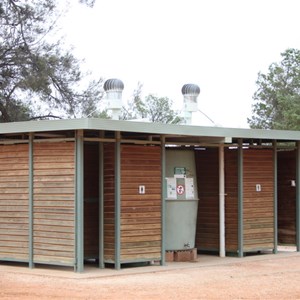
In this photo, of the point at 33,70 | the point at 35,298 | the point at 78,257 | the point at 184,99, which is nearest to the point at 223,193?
the point at 184,99

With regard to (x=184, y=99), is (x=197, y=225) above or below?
below

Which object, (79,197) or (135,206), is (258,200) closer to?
(135,206)

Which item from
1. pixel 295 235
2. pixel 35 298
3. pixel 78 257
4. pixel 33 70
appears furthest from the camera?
pixel 33 70

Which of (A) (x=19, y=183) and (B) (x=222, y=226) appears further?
(B) (x=222, y=226)

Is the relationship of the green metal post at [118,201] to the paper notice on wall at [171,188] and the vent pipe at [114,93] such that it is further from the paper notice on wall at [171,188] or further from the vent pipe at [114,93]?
the vent pipe at [114,93]

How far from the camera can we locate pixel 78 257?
14.0m

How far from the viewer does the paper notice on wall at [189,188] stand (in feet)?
52.9

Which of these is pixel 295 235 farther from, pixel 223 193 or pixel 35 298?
pixel 35 298

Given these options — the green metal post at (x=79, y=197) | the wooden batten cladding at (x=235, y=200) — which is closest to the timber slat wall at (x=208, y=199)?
the wooden batten cladding at (x=235, y=200)

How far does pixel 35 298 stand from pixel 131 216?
356 cm

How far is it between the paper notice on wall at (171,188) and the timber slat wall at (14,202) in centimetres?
260

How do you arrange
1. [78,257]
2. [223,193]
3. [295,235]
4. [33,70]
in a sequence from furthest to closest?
[33,70]
[295,235]
[223,193]
[78,257]

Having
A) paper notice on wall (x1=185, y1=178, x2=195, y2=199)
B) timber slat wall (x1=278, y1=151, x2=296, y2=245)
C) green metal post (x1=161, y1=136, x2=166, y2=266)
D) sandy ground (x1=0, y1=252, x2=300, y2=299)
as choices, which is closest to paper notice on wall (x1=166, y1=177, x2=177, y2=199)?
paper notice on wall (x1=185, y1=178, x2=195, y2=199)

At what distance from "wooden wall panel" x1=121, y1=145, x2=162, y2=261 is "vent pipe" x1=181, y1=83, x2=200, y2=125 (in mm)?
2259
